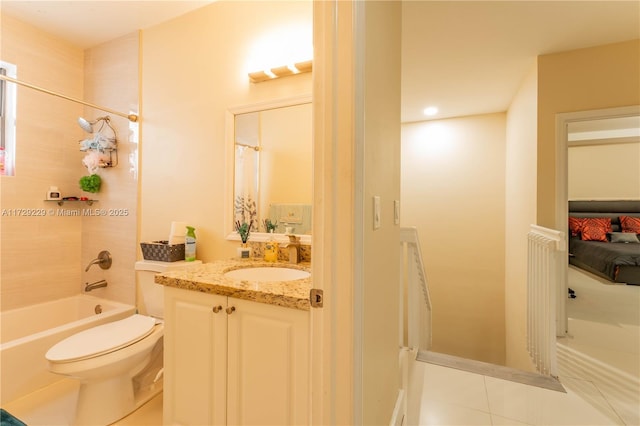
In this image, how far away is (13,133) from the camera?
2238 millimetres

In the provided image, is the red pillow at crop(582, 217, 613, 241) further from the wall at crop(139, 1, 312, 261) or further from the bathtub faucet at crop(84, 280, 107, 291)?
the bathtub faucet at crop(84, 280, 107, 291)

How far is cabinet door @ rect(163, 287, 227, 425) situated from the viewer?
3.97 ft

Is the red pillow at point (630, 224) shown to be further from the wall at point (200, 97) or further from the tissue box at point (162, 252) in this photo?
the tissue box at point (162, 252)

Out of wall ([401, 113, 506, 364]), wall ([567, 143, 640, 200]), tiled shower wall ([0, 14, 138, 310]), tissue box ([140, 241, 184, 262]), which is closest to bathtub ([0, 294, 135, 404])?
tiled shower wall ([0, 14, 138, 310])

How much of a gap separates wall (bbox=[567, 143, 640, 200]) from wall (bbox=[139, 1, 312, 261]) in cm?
591

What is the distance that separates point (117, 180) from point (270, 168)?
1486 mm

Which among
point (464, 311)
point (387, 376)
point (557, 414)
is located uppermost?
point (387, 376)

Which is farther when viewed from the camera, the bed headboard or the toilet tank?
the bed headboard

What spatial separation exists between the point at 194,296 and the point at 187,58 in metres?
1.80

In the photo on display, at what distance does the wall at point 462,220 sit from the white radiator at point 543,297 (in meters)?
1.56

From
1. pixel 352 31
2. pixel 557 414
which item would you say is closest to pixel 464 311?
pixel 557 414

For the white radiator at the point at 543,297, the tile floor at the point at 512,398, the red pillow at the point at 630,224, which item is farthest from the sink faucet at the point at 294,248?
the red pillow at the point at 630,224

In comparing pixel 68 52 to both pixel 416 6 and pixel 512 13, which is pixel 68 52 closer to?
pixel 416 6

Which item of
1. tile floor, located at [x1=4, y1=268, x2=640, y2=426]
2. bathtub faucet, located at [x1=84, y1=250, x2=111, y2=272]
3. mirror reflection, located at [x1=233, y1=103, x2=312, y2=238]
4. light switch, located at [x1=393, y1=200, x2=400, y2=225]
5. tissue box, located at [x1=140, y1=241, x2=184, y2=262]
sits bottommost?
tile floor, located at [x1=4, y1=268, x2=640, y2=426]
